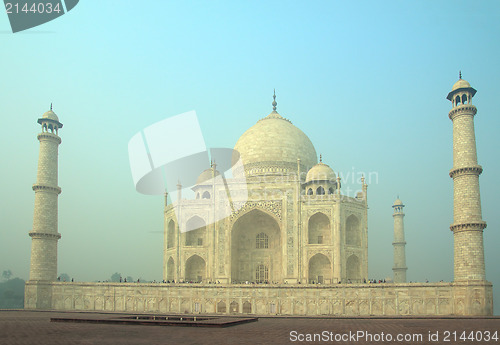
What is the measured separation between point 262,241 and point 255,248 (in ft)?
2.24

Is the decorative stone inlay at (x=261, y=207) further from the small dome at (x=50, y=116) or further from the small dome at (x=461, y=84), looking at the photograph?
the small dome at (x=50, y=116)

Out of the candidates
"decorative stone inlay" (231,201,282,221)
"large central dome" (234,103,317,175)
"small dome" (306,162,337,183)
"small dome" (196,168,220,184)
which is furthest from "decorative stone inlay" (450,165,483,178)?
"small dome" (196,168,220,184)

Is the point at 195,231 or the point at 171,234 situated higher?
the point at 195,231

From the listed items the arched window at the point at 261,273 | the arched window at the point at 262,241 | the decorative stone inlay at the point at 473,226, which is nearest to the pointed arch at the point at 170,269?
the arched window at the point at 261,273

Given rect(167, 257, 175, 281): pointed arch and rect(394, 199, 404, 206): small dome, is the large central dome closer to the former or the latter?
rect(394, 199, 404, 206): small dome

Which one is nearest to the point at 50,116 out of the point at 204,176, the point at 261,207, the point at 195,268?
the point at 204,176

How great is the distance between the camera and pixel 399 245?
4119 centimetres

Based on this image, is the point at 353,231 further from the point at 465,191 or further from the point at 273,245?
the point at 465,191

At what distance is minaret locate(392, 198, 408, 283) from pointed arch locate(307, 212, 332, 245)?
427 inches

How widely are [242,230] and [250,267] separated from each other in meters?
2.59

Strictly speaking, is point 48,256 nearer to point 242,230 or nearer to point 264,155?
point 242,230

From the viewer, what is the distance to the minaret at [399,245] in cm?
Answer: 4072

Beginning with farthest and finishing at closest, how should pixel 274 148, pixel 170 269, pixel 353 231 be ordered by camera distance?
pixel 274 148 < pixel 170 269 < pixel 353 231

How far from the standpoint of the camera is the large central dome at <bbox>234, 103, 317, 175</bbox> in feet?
125
